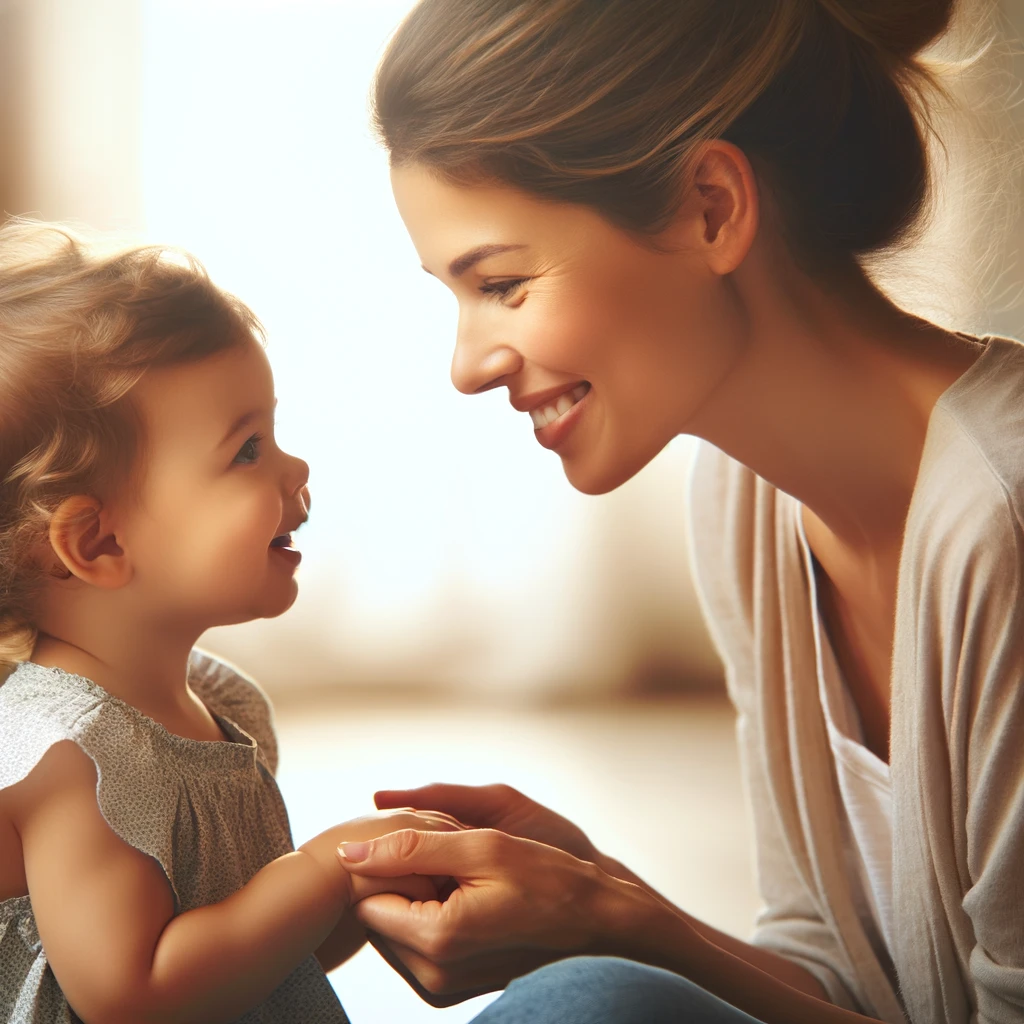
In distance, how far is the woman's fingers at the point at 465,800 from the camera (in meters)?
1.11

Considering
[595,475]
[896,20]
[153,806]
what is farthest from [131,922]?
[896,20]

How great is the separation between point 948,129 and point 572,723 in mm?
2230

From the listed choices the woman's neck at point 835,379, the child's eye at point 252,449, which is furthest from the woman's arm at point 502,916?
the woman's neck at point 835,379

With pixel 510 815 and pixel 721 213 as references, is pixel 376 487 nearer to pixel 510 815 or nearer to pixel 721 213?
pixel 510 815

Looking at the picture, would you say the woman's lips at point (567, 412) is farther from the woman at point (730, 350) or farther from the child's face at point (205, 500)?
the child's face at point (205, 500)

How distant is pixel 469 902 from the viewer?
35.8 inches

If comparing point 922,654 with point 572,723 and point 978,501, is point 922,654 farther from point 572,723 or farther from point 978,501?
point 572,723

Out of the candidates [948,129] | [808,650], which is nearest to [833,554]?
[808,650]

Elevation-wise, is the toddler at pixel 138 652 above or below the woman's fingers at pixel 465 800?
above

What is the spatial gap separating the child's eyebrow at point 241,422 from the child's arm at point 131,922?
11.0 inches

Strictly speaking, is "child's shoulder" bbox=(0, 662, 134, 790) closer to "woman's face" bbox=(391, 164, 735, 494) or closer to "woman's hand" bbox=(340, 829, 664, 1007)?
"woman's hand" bbox=(340, 829, 664, 1007)

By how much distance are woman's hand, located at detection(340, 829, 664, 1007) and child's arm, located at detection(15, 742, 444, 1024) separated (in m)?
0.06

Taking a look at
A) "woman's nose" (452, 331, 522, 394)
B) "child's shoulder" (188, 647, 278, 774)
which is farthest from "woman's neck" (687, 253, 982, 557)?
"child's shoulder" (188, 647, 278, 774)

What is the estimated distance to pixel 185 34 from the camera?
296 cm
